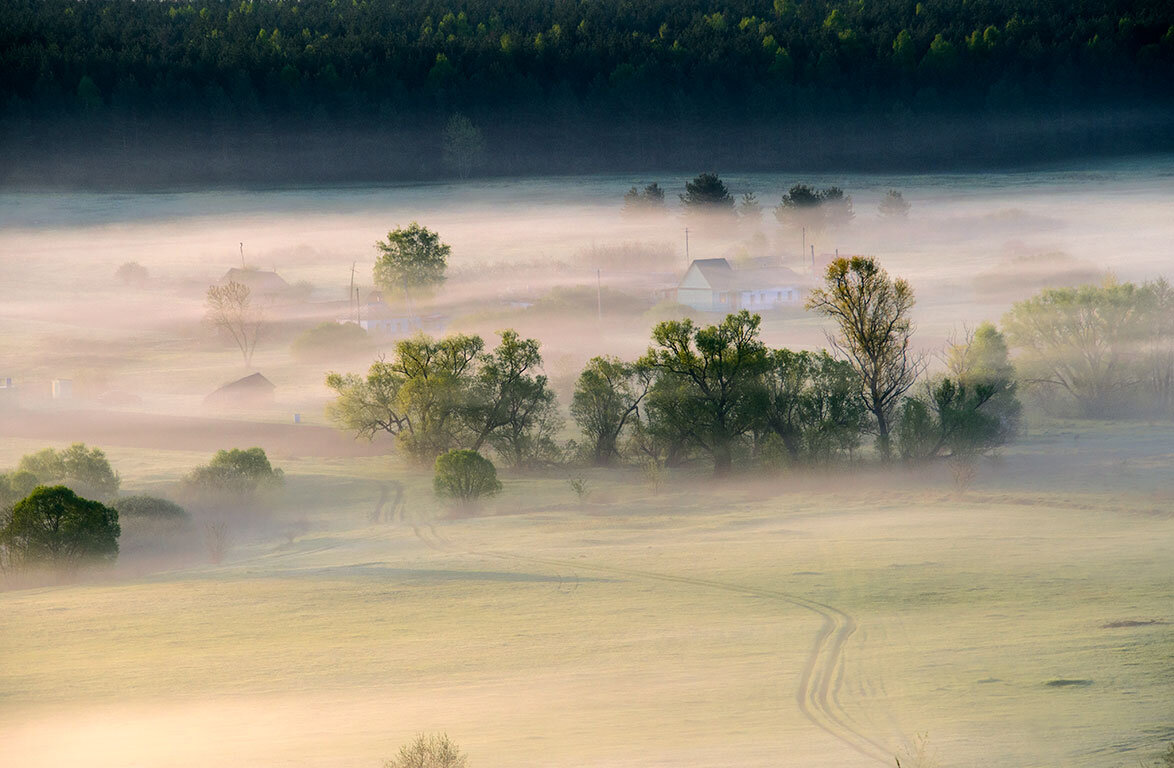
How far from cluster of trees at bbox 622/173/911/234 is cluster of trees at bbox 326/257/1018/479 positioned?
48336mm

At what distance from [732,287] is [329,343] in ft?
92.5

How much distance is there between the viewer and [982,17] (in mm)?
88875

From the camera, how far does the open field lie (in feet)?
63.8

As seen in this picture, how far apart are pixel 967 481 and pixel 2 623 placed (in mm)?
33048

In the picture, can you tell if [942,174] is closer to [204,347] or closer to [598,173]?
[598,173]

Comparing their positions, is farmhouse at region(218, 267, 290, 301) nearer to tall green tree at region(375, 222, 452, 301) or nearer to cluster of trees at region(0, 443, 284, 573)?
tall green tree at region(375, 222, 452, 301)

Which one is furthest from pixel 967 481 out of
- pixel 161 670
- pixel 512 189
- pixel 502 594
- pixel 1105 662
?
pixel 512 189

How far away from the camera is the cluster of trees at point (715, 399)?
53.6 metres

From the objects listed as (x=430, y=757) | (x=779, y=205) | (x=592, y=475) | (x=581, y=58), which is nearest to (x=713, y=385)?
(x=592, y=475)

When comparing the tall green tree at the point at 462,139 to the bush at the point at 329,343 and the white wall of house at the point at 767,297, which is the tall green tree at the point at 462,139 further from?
the white wall of house at the point at 767,297

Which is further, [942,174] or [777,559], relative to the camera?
[942,174]

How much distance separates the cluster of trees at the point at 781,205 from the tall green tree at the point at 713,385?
51996 millimetres

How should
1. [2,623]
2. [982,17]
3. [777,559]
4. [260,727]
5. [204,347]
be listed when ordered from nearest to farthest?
[260,727] < [2,623] < [777,559] < [982,17] < [204,347]

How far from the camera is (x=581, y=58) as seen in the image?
94062 mm
